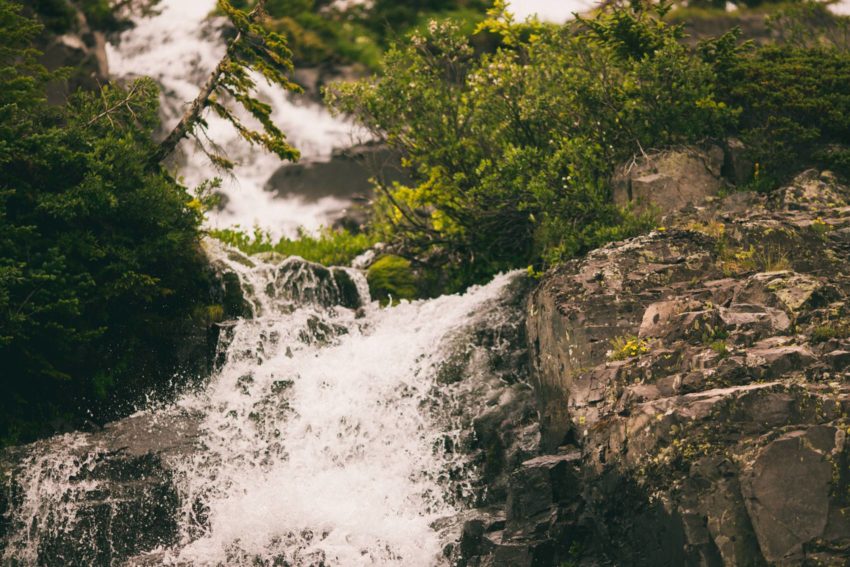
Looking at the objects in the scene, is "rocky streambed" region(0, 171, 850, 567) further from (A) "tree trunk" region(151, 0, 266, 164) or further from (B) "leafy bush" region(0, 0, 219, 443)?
(A) "tree trunk" region(151, 0, 266, 164)

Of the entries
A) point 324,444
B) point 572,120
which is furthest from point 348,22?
point 324,444

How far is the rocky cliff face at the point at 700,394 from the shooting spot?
9.45m

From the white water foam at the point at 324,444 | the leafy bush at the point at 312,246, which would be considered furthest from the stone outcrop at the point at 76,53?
the white water foam at the point at 324,444

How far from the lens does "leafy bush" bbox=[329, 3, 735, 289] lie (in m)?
17.2

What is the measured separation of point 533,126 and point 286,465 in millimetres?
8588

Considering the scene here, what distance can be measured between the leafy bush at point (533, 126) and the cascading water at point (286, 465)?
1.80 metres

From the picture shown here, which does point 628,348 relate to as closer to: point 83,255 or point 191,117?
point 83,255

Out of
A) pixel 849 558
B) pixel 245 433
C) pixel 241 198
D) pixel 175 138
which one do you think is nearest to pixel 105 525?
pixel 245 433

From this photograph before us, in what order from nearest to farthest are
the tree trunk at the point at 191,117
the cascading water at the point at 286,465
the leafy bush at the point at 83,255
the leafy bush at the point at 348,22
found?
the cascading water at the point at 286,465 → the leafy bush at the point at 83,255 → the tree trunk at the point at 191,117 → the leafy bush at the point at 348,22

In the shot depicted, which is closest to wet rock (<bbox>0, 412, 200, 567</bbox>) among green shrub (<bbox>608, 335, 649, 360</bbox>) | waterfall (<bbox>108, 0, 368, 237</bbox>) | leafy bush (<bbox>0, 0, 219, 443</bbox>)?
leafy bush (<bbox>0, 0, 219, 443</bbox>)

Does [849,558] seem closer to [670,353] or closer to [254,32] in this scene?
[670,353]

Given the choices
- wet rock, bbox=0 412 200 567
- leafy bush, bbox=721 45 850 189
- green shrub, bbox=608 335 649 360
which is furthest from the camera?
leafy bush, bbox=721 45 850 189

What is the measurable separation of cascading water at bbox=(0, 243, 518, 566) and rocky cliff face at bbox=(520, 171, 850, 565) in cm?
225

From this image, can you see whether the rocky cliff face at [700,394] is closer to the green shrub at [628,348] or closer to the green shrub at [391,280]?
the green shrub at [628,348]
